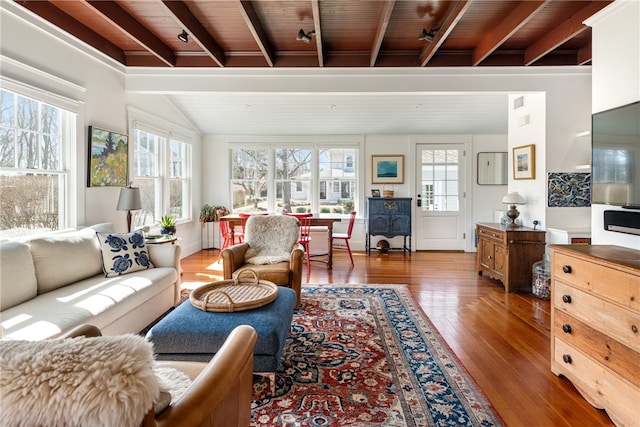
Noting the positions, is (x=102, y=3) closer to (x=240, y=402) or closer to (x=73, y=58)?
(x=73, y=58)

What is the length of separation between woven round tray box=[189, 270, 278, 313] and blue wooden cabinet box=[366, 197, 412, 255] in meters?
3.88

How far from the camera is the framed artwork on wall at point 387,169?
6.57m

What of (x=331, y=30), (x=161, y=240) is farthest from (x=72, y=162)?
(x=331, y=30)

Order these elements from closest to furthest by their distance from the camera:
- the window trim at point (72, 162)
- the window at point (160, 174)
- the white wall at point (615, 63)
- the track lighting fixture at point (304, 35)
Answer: the white wall at point (615, 63) < the track lighting fixture at point (304, 35) < the window trim at point (72, 162) < the window at point (160, 174)

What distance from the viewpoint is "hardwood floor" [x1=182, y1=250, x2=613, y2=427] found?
6.09 ft

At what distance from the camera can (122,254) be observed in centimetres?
297

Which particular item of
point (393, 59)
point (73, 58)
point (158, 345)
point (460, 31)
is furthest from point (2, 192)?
point (460, 31)

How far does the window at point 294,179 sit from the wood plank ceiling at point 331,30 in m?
2.80

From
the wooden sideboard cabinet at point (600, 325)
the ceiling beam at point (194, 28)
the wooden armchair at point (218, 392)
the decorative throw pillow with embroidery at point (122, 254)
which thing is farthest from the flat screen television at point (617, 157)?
the decorative throw pillow with embroidery at point (122, 254)

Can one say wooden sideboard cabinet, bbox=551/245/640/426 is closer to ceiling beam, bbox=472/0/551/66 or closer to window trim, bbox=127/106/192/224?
ceiling beam, bbox=472/0/551/66

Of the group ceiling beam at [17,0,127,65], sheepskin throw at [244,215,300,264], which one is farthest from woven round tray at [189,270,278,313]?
ceiling beam at [17,0,127,65]

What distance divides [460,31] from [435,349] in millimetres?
2996

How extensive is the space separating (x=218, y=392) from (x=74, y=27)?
12.3 feet

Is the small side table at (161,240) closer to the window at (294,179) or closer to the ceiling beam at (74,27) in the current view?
the ceiling beam at (74,27)
